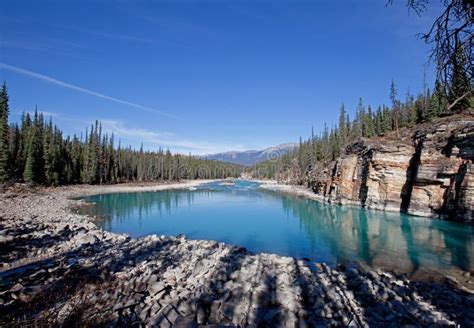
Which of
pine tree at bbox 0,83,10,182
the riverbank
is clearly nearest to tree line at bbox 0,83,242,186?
pine tree at bbox 0,83,10,182

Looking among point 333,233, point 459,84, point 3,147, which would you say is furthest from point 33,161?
point 459,84

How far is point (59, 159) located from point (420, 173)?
60.8m

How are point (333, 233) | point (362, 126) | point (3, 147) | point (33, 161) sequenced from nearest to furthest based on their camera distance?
point (333, 233) → point (3, 147) → point (33, 161) → point (362, 126)

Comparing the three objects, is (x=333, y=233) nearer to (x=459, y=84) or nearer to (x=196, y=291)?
(x=196, y=291)

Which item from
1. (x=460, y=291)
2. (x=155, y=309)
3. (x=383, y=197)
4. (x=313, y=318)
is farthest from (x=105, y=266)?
(x=383, y=197)

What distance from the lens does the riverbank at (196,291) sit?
725 centimetres

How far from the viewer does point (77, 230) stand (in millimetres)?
17719

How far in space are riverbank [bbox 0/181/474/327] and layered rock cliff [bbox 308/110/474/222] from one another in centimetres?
2061

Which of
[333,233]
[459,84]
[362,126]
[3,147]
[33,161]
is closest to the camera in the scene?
[459,84]

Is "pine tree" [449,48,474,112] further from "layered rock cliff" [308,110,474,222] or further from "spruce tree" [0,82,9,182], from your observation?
"spruce tree" [0,82,9,182]

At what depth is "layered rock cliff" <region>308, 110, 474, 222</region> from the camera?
88.7ft

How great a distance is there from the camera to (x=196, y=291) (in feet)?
28.8

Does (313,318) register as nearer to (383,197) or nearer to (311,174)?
(383,197)

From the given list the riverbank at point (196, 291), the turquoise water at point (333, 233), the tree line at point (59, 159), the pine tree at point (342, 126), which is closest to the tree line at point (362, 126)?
the pine tree at point (342, 126)
